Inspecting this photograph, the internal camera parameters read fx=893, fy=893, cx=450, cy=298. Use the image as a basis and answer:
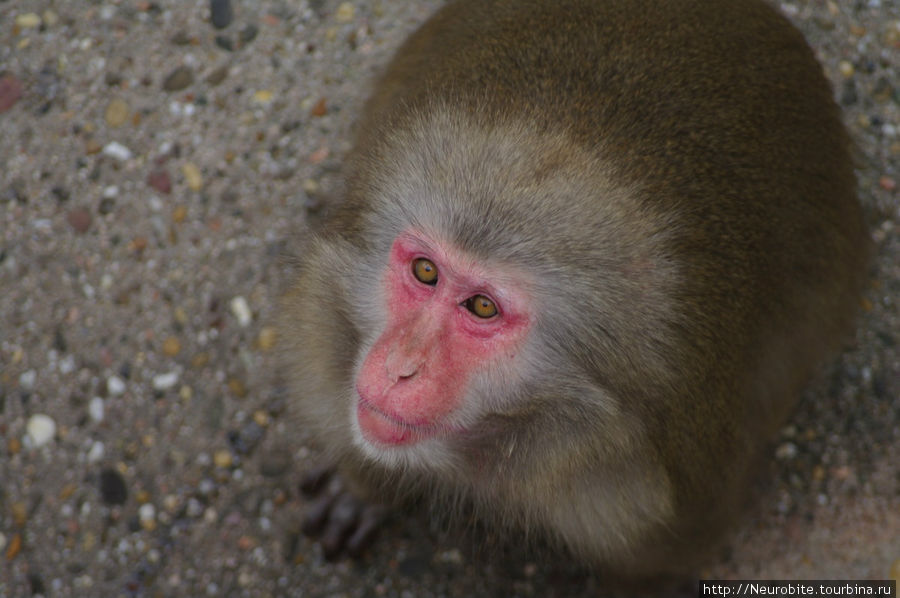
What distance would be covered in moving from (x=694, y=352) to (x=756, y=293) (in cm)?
32

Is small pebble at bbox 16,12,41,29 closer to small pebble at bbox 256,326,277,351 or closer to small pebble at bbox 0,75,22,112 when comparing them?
small pebble at bbox 0,75,22,112

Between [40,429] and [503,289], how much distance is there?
1912mm

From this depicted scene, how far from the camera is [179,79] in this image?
3.59 meters

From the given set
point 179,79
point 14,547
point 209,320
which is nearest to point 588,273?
point 209,320

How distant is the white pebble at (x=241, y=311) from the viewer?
10.6 ft

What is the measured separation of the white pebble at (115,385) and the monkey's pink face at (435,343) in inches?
54.7

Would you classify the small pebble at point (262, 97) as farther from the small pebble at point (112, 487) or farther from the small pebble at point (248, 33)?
the small pebble at point (112, 487)

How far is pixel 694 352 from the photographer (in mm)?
2156

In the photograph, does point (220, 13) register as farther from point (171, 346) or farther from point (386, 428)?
point (386, 428)

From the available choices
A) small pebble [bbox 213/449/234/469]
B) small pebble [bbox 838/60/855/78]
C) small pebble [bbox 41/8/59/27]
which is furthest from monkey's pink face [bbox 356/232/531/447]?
small pebble [bbox 41/8/59/27]

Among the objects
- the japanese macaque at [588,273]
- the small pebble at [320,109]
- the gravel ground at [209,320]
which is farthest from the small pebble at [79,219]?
the japanese macaque at [588,273]

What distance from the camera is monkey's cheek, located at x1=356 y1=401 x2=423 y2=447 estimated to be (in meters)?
2.04

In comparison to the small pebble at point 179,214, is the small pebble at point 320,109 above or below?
above

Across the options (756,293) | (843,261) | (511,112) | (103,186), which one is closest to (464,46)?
(511,112)
